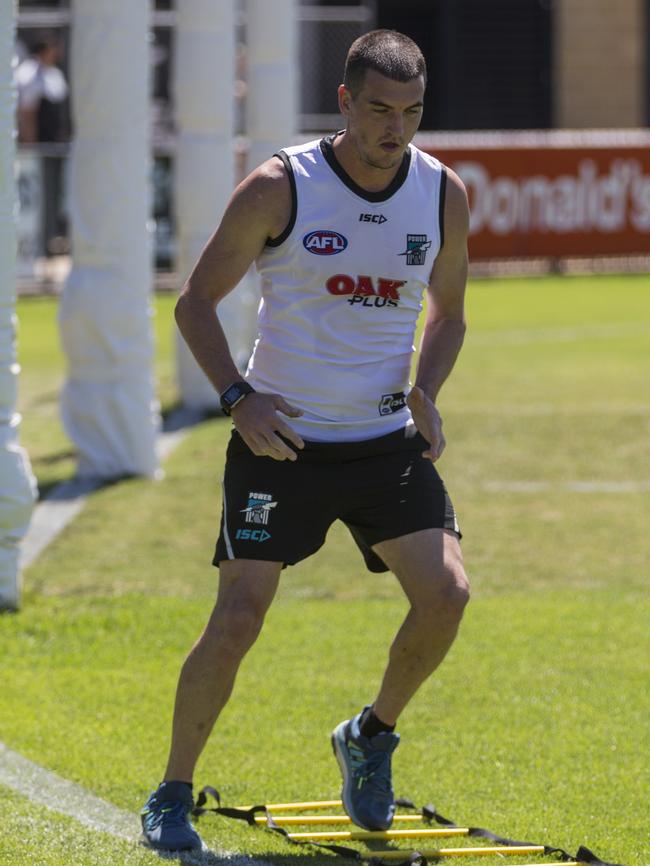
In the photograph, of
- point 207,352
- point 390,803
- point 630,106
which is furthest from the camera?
point 630,106

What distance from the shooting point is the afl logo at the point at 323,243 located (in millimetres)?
4875

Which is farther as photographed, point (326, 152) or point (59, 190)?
point (59, 190)

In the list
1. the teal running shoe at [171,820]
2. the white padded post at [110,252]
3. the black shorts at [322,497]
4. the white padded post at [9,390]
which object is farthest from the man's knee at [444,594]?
the white padded post at [110,252]

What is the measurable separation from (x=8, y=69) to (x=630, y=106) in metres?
27.9

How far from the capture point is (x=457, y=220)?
5.13 metres

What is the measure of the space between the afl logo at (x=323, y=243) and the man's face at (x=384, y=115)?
0.22 metres

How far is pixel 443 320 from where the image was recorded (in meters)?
5.30

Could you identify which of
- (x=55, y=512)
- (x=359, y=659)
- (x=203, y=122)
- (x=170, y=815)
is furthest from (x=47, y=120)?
(x=170, y=815)

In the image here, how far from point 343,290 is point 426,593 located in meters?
0.88

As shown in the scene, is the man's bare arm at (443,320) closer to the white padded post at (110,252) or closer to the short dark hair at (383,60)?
the short dark hair at (383,60)

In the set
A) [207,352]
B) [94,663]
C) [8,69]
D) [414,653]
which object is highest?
[8,69]

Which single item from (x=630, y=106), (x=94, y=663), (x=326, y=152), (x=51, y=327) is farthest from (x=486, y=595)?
(x=630, y=106)

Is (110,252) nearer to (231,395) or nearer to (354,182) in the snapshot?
(354,182)

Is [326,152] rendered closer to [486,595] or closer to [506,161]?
[486,595]
